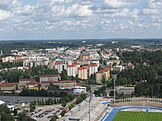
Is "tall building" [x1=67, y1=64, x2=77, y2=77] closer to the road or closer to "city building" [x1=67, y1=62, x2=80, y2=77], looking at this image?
"city building" [x1=67, y1=62, x2=80, y2=77]

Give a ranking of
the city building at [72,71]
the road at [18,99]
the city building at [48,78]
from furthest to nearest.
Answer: the city building at [72,71] → the city building at [48,78] → the road at [18,99]

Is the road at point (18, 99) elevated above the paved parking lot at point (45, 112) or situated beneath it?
situated beneath

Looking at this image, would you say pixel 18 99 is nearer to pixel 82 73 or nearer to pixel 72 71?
pixel 82 73

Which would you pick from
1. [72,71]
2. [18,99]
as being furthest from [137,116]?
[72,71]

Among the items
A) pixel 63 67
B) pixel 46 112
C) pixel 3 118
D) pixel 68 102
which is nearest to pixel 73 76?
pixel 63 67

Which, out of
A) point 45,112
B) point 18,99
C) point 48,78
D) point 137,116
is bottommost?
point 18,99

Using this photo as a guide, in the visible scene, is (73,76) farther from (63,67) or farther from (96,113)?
(96,113)

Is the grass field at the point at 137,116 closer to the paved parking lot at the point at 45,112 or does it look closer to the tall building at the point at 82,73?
the paved parking lot at the point at 45,112

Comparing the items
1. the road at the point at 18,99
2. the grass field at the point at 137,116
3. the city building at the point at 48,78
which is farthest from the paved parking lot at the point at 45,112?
the city building at the point at 48,78
